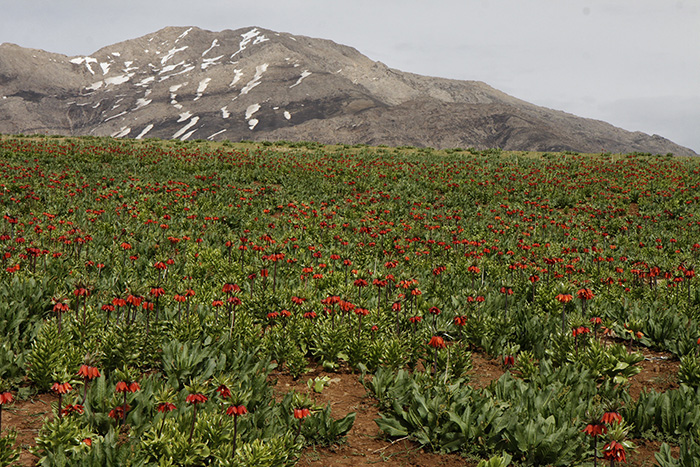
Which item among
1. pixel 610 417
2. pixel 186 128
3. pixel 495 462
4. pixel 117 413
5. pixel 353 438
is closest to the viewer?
pixel 610 417

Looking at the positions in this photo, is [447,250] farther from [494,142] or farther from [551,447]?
[494,142]

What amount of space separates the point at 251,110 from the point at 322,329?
628 ft

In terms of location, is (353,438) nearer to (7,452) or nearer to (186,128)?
(7,452)

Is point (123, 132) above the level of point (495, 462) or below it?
above

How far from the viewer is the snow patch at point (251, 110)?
596ft

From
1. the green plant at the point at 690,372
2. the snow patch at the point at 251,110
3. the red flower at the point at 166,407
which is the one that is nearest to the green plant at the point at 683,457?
the green plant at the point at 690,372

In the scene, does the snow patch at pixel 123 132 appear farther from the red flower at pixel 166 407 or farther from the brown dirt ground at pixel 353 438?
the red flower at pixel 166 407

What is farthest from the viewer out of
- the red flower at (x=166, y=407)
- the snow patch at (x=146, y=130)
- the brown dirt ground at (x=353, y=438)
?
the snow patch at (x=146, y=130)

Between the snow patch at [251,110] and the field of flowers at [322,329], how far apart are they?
17310 cm

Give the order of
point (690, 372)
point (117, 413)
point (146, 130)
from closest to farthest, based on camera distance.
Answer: point (117, 413), point (690, 372), point (146, 130)

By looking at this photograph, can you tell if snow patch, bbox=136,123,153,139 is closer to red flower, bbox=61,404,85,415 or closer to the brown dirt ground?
the brown dirt ground

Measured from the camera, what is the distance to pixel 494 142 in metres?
159

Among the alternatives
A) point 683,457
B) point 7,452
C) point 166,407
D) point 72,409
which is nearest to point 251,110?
point 166,407

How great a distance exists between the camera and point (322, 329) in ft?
22.4
